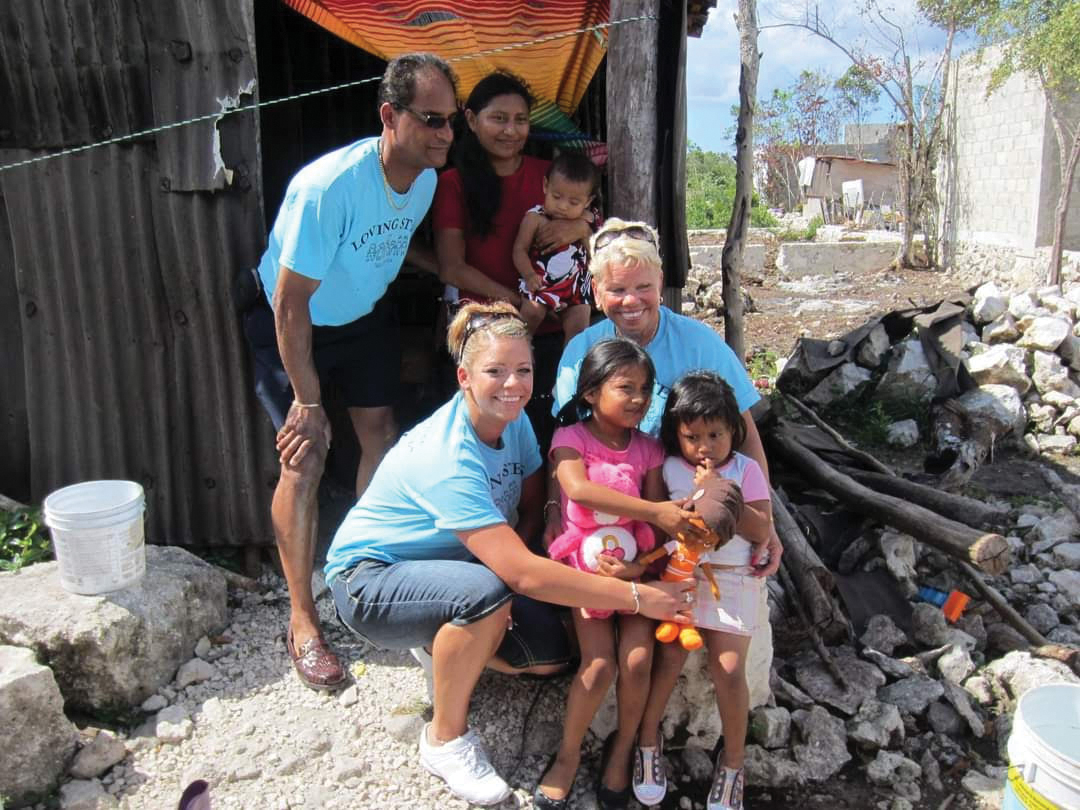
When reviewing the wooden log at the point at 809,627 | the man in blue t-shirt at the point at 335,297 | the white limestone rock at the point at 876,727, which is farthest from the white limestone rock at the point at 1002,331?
the man in blue t-shirt at the point at 335,297

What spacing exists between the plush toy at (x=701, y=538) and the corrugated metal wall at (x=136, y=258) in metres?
2.01

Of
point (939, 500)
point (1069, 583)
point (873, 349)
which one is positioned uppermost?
point (873, 349)

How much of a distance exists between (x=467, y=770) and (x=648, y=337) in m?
1.50

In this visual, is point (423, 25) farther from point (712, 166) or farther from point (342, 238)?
point (712, 166)

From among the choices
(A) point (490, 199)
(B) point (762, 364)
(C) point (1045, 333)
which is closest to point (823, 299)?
(B) point (762, 364)

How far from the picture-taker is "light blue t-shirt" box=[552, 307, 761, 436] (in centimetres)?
304

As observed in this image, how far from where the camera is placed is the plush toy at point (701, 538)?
2609mm

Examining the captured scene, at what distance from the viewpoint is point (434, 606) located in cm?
268

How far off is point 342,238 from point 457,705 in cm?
159

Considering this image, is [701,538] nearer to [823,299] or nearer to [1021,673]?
[1021,673]

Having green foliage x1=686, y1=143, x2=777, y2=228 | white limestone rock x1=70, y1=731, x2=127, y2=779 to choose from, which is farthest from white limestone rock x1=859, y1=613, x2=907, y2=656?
green foliage x1=686, y1=143, x2=777, y2=228

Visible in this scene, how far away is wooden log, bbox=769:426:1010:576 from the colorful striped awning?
7.58 ft

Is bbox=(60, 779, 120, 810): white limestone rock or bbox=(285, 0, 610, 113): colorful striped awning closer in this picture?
bbox=(60, 779, 120, 810): white limestone rock

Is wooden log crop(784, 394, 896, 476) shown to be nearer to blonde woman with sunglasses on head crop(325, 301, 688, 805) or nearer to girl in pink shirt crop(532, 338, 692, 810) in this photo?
girl in pink shirt crop(532, 338, 692, 810)
